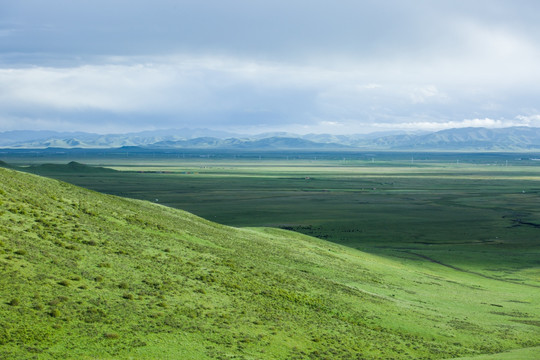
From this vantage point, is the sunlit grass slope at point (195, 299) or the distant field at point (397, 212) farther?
the distant field at point (397, 212)

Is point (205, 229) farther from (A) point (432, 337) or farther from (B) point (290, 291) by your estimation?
(A) point (432, 337)

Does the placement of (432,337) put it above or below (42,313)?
below

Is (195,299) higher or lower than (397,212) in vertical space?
higher

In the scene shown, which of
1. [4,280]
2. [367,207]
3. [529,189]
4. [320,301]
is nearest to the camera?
[4,280]

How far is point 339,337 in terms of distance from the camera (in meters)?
32.2

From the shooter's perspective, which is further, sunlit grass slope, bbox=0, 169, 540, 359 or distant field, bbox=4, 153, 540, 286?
distant field, bbox=4, 153, 540, 286

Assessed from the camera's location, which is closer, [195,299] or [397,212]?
[195,299]

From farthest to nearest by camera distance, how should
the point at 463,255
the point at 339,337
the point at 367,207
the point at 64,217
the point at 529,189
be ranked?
the point at 529,189
the point at 367,207
the point at 463,255
the point at 64,217
the point at 339,337

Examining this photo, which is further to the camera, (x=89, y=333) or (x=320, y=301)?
(x=320, y=301)

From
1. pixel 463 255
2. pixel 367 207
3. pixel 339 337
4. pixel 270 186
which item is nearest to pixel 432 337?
pixel 339 337

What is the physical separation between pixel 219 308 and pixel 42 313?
9.51 m

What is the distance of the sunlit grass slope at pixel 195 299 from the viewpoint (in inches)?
1040

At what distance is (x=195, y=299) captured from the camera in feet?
108

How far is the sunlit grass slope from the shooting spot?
1040 inches
